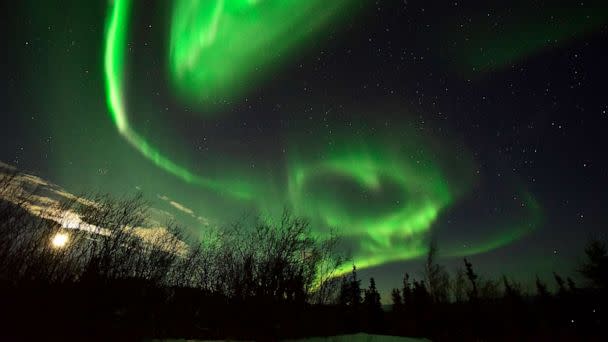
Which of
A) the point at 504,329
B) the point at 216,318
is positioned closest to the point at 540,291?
the point at 504,329

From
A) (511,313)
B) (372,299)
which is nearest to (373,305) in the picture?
(372,299)

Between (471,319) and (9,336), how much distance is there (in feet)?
171

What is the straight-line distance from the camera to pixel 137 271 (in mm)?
11977

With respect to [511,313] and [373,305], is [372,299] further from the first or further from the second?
[511,313]

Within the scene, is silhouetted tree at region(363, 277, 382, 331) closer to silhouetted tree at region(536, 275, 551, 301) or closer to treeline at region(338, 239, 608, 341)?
treeline at region(338, 239, 608, 341)


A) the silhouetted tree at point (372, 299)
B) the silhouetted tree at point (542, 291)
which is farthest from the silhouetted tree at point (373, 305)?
the silhouetted tree at point (542, 291)

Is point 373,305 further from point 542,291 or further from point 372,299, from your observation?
point 542,291

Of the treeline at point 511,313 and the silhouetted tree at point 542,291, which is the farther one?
the silhouetted tree at point 542,291

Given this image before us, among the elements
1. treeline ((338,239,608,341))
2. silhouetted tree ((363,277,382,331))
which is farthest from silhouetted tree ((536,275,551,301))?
silhouetted tree ((363,277,382,331))

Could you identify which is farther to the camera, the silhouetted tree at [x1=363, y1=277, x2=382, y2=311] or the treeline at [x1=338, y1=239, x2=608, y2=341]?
the silhouetted tree at [x1=363, y1=277, x2=382, y2=311]

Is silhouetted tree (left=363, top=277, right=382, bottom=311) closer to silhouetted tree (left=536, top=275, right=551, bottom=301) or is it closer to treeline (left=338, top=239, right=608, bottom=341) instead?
treeline (left=338, top=239, right=608, bottom=341)

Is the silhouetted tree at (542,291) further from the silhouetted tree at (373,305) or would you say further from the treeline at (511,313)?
the silhouetted tree at (373,305)

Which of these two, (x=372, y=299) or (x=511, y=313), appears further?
(x=372, y=299)

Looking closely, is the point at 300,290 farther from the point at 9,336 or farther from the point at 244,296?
the point at 9,336
